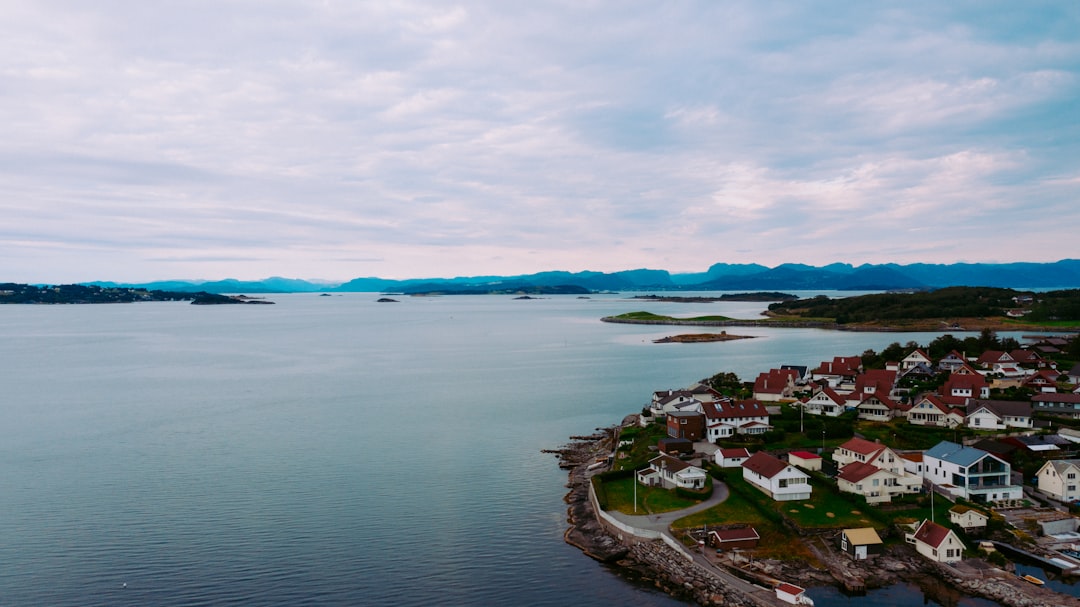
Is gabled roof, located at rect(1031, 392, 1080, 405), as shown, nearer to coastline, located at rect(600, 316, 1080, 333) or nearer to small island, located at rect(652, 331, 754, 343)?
small island, located at rect(652, 331, 754, 343)

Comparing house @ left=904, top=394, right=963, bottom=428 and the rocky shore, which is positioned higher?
house @ left=904, top=394, right=963, bottom=428

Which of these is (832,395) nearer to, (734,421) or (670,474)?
(734,421)

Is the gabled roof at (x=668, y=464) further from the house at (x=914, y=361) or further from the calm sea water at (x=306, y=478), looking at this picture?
the house at (x=914, y=361)

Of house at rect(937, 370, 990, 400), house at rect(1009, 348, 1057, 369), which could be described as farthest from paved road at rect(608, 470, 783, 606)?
house at rect(1009, 348, 1057, 369)

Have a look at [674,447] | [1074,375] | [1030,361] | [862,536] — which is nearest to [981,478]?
[862,536]

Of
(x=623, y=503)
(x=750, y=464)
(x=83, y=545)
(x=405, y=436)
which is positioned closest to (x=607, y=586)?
(x=623, y=503)

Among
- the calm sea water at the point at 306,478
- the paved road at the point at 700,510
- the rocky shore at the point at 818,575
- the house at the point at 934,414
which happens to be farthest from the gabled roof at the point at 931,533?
the house at the point at 934,414
